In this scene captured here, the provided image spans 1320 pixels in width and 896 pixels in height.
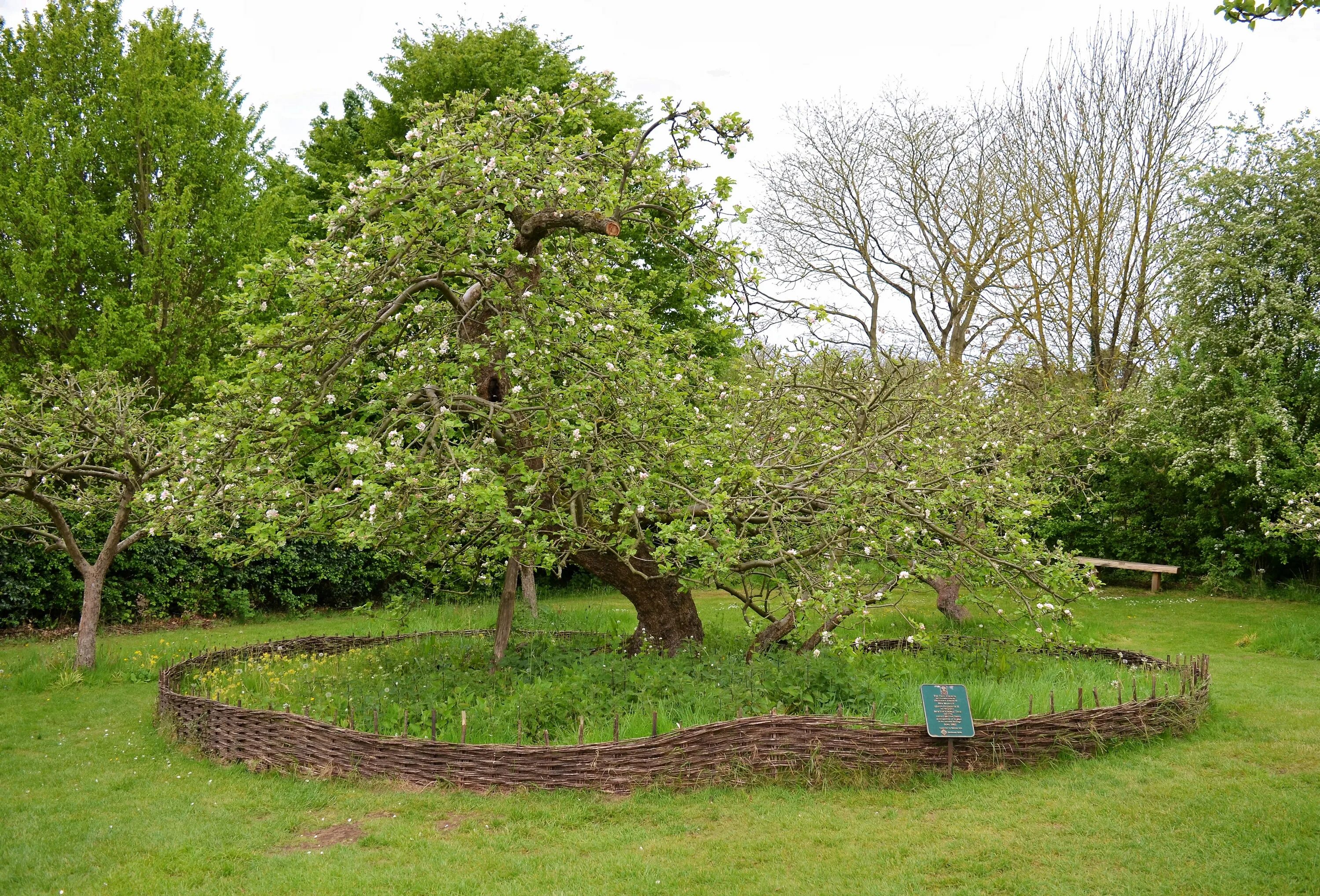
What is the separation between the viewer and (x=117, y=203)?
663 inches

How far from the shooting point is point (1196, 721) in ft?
25.6

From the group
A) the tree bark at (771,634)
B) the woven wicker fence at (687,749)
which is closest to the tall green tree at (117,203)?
the woven wicker fence at (687,749)

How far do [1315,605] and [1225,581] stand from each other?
73.1 inches

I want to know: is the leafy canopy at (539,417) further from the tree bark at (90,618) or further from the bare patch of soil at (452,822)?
the tree bark at (90,618)

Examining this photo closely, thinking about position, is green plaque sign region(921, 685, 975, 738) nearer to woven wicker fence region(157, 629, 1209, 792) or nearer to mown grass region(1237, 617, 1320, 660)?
woven wicker fence region(157, 629, 1209, 792)

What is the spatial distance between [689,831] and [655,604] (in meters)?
3.79

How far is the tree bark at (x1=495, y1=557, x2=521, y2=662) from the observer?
28.6 feet

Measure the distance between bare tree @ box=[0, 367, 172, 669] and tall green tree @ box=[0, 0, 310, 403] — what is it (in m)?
4.89

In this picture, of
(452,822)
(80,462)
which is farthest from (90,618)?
(452,822)

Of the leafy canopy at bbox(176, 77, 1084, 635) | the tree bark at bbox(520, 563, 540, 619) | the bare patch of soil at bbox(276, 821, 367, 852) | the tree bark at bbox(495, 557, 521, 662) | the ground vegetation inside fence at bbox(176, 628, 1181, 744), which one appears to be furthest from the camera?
the tree bark at bbox(520, 563, 540, 619)

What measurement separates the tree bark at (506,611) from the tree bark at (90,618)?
522 cm

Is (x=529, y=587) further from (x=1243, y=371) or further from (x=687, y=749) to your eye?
(x=1243, y=371)

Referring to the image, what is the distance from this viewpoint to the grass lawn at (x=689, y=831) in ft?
16.4

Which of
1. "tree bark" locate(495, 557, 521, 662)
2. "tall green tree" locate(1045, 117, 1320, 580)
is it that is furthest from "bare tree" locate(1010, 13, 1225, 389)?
"tree bark" locate(495, 557, 521, 662)
